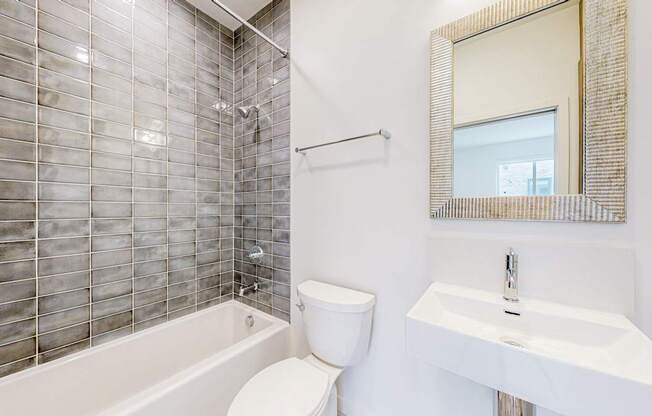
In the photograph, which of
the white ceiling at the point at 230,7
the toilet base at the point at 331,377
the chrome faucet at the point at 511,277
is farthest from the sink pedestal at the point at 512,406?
the white ceiling at the point at 230,7

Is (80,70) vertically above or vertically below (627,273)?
above

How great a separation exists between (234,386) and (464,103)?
1.78 metres

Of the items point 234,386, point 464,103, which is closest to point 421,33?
point 464,103

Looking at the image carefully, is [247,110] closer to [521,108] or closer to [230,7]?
[230,7]

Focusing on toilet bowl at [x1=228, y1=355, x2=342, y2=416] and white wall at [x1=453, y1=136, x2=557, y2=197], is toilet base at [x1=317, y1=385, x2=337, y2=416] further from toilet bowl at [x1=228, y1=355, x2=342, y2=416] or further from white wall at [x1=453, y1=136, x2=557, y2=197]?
white wall at [x1=453, y1=136, x2=557, y2=197]

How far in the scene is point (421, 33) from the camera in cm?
118

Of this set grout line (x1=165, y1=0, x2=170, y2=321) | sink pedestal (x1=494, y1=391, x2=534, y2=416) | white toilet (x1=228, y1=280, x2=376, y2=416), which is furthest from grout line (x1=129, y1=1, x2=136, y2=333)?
sink pedestal (x1=494, y1=391, x2=534, y2=416)

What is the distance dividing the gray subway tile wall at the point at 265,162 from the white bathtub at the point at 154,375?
0.92 feet

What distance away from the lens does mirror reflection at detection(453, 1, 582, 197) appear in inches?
35.2

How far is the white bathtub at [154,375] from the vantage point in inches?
44.1

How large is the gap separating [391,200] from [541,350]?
76 cm

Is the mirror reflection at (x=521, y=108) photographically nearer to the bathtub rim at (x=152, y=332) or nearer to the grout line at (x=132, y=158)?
the bathtub rim at (x=152, y=332)

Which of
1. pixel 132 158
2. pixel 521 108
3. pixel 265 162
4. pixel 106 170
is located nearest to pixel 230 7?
pixel 265 162

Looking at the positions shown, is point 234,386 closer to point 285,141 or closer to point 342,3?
point 285,141
